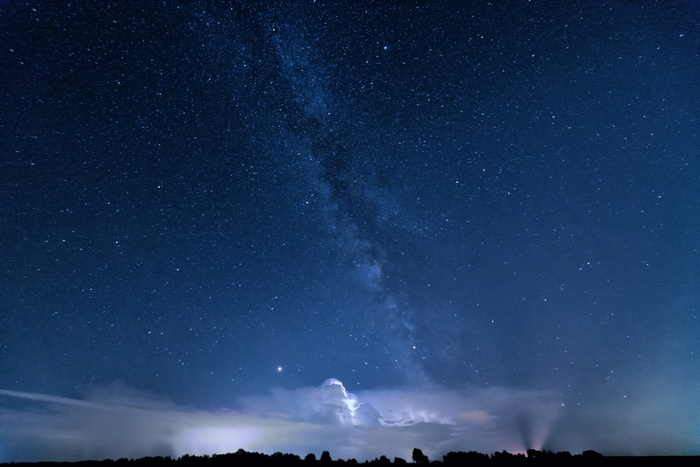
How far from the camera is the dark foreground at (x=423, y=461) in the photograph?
9.71 meters

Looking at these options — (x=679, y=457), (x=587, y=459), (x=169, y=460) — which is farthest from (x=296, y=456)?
(x=679, y=457)

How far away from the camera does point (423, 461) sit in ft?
34.4

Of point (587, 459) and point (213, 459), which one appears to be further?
point (213, 459)

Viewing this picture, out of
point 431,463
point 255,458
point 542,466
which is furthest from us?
point 255,458

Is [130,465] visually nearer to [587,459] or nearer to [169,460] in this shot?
A: [169,460]

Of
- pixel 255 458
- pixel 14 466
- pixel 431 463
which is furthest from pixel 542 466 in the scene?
pixel 14 466

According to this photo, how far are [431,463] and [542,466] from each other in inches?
114

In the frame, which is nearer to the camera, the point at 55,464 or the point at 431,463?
the point at 431,463

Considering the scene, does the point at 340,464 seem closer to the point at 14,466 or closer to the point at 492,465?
the point at 492,465

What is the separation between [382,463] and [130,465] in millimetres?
7202

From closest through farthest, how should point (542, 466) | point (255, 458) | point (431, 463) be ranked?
1. point (542, 466)
2. point (431, 463)
3. point (255, 458)

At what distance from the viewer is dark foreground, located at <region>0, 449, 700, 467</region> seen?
9711 mm

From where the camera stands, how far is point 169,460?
10.4m

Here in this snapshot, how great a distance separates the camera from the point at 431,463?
33.2 feet
